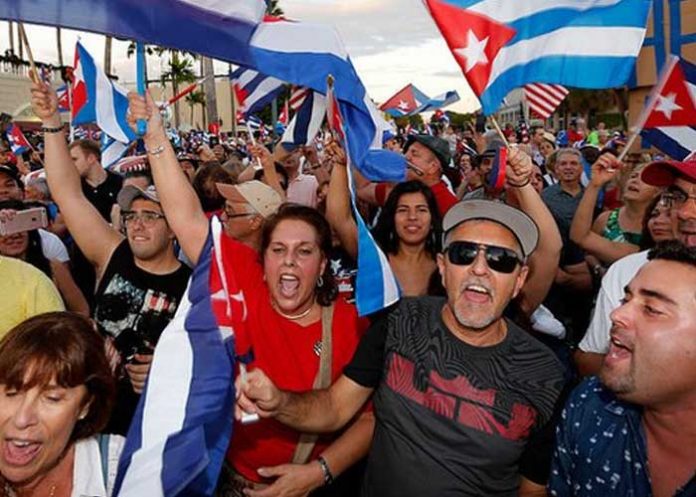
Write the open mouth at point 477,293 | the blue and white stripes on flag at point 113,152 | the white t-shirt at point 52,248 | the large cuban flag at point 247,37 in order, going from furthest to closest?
1. the blue and white stripes on flag at point 113,152
2. the white t-shirt at point 52,248
3. the large cuban flag at point 247,37
4. the open mouth at point 477,293

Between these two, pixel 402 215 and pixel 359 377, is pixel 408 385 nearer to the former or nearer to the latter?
pixel 359 377

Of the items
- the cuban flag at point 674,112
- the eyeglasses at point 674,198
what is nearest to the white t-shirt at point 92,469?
the eyeglasses at point 674,198

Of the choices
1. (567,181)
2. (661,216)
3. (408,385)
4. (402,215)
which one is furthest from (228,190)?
(567,181)

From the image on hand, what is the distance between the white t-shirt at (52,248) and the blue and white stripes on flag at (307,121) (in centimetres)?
165

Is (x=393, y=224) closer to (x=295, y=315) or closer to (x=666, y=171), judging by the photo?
(x=295, y=315)

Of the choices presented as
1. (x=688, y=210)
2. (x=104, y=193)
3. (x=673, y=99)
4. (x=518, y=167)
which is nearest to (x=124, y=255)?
(x=518, y=167)

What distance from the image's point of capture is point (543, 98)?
605 centimetres

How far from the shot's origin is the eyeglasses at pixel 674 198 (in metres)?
3.26

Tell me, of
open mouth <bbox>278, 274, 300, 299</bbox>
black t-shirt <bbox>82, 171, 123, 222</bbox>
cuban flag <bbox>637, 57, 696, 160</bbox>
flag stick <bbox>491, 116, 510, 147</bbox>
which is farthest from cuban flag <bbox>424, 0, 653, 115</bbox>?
black t-shirt <bbox>82, 171, 123, 222</bbox>

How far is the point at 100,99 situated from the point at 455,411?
3.80 metres

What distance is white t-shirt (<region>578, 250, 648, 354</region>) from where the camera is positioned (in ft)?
10.00

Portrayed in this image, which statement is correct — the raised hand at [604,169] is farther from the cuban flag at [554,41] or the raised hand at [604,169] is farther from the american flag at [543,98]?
the american flag at [543,98]

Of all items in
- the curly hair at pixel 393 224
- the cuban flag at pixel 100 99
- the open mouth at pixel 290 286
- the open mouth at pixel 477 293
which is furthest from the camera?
the cuban flag at pixel 100 99

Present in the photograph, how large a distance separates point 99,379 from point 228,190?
1.81 m
